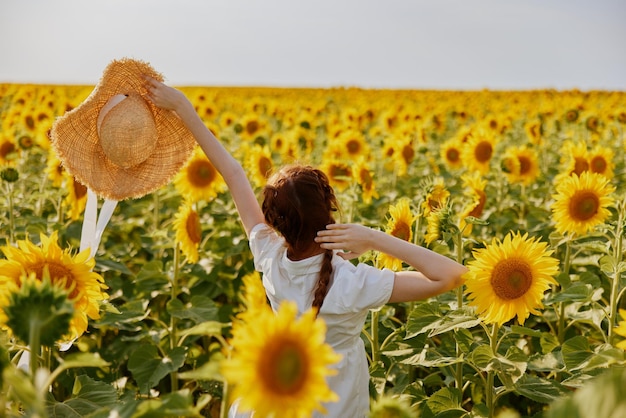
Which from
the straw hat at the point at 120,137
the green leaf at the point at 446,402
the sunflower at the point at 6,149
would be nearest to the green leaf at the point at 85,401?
the straw hat at the point at 120,137

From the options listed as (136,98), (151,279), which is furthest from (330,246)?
(151,279)

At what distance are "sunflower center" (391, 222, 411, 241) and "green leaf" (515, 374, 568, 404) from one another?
2.54ft

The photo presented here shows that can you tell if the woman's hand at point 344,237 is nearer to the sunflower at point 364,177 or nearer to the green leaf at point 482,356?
the green leaf at point 482,356

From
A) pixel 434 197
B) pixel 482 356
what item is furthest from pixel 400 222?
pixel 482 356

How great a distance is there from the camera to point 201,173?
446 centimetres

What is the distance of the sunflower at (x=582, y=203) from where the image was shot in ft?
10.4

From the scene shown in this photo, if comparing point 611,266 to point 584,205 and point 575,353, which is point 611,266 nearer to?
point 575,353

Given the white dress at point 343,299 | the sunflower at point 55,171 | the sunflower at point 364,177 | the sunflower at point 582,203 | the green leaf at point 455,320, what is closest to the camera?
the white dress at point 343,299

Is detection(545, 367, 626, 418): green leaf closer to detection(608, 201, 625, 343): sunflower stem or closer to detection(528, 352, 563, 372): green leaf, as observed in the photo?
detection(528, 352, 563, 372): green leaf

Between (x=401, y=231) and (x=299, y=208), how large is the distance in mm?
921

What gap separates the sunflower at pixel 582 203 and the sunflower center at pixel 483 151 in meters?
2.30

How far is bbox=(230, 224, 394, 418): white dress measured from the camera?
2.00 m

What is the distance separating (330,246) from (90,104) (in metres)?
1.07

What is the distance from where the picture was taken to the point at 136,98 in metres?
2.47
